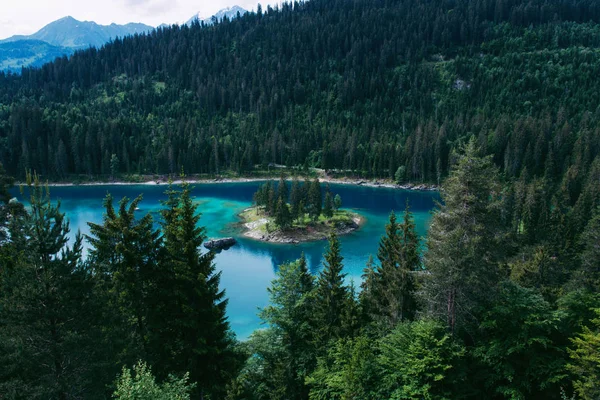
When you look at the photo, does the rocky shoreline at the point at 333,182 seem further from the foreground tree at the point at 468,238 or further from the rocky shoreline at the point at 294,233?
the foreground tree at the point at 468,238

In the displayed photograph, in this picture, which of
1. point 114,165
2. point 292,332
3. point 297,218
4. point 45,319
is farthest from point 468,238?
point 114,165

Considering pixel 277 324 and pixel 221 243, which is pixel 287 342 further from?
pixel 221 243

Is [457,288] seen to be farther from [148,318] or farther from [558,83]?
[558,83]

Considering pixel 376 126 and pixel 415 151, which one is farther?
pixel 376 126

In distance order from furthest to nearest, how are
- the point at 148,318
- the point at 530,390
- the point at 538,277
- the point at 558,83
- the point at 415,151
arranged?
the point at 558,83, the point at 415,151, the point at 538,277, the point at 148,318, the point at 530,390

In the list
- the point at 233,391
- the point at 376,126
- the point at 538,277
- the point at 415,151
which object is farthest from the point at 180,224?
the point at 376,126

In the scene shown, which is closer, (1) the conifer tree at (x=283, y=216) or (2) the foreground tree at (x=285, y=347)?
(2) the foreground tree at (x=285, y=347)

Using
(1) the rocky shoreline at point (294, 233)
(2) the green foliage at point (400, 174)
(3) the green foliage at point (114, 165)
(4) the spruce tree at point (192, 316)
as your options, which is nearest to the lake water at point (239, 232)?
(1) the rocky shoreline at point (294, 233)
